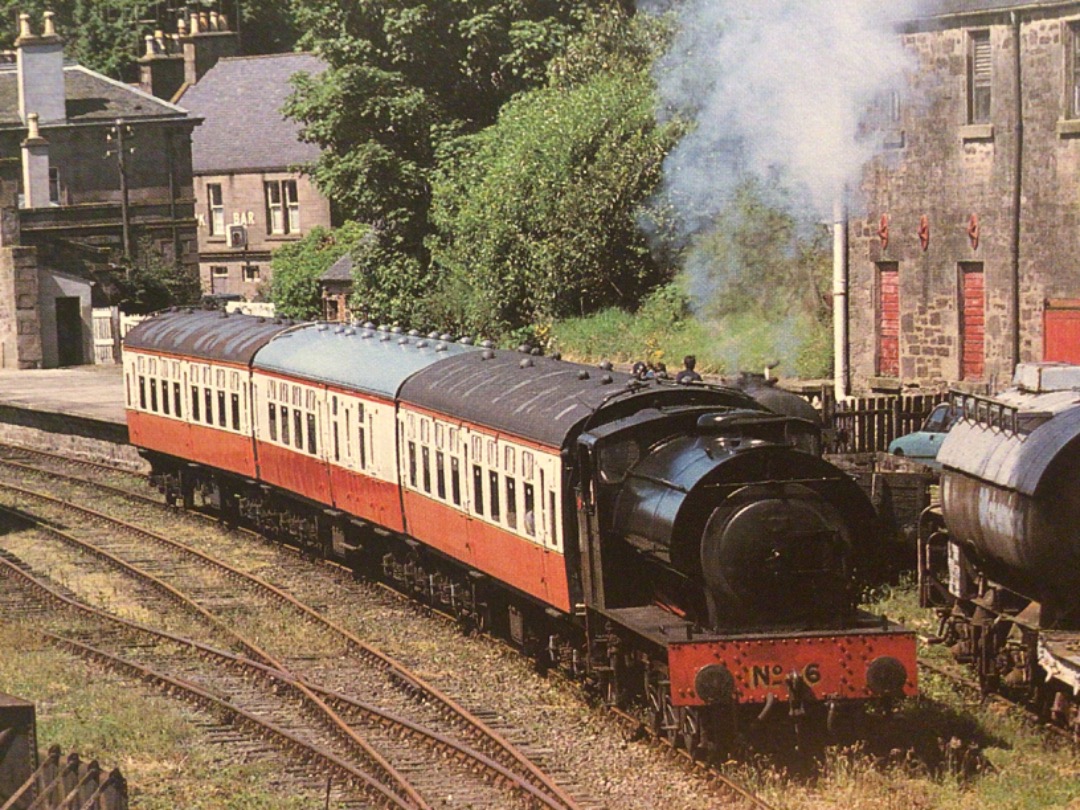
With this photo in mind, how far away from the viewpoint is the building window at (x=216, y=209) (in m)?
67.8

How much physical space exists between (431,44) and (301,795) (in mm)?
33756

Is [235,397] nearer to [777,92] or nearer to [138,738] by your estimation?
[777,92]

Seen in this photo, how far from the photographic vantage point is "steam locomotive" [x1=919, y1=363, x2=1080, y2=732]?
13500mm

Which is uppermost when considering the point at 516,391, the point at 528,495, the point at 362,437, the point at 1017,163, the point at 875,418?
the point at 1017,163

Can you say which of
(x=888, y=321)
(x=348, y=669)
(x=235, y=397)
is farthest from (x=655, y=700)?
(x=888, y=321)

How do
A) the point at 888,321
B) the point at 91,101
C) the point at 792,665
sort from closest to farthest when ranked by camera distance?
the point at 792,665, the point at 888,321, the point at 91,101

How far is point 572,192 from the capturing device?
120ft

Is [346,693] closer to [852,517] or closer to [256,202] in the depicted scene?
[852,517]

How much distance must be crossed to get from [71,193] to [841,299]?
→ 30.9 metres

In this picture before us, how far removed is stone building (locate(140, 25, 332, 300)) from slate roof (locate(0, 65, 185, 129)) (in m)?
8.51

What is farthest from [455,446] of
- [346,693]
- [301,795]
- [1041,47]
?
[1041,47]

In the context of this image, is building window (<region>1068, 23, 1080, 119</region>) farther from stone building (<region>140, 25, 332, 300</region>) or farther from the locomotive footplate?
stone building (<region>140, 25, 332, 300</region>)

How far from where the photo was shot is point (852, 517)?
14039 millimetres

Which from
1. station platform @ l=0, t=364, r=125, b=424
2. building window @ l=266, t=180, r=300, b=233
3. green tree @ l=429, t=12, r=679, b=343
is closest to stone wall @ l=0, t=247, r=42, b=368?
station platform @ l=0, t=364, r=125, b=424
